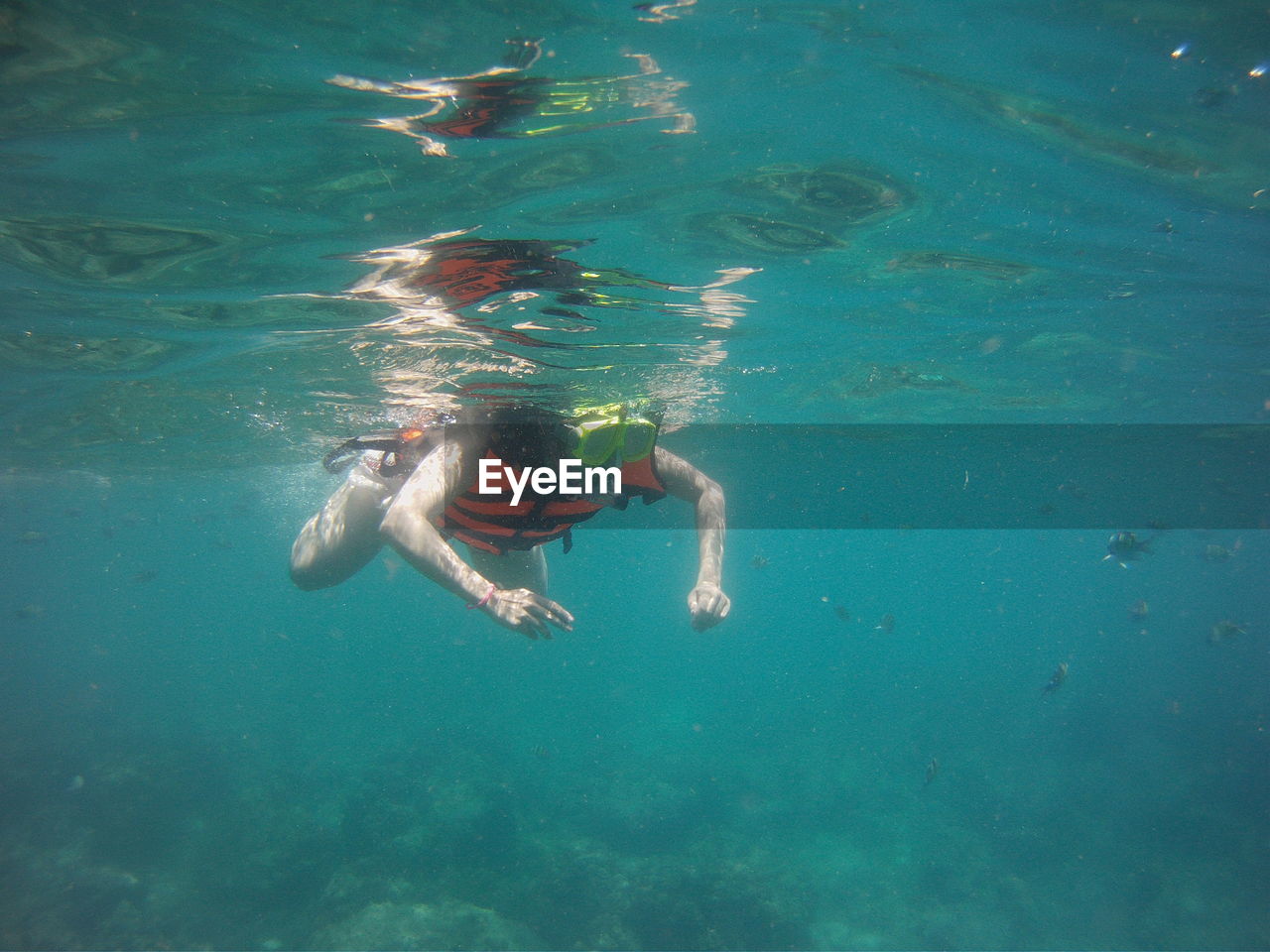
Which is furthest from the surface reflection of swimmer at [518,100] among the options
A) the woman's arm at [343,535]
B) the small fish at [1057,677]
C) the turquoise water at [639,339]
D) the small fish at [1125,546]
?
the small fish at [1057,677]

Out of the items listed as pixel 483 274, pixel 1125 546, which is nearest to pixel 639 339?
pixel 483 274

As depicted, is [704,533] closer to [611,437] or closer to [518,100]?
[611,437]

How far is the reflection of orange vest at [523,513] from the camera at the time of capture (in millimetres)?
5258

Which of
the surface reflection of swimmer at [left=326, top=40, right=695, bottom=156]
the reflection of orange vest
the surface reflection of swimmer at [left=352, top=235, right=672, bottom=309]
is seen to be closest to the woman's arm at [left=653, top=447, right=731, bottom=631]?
the reflection of orange vest

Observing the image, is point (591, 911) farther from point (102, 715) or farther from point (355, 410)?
point (102, 715)

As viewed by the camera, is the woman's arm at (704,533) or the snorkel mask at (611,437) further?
the snorkel mask at (611,437)

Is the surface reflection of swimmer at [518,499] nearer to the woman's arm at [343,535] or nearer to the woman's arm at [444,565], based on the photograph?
the woman's arm at [444,565]

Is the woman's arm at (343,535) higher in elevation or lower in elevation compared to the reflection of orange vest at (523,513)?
lower

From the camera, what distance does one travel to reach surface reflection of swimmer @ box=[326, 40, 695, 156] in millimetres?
4645

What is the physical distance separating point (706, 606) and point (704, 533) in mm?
1286

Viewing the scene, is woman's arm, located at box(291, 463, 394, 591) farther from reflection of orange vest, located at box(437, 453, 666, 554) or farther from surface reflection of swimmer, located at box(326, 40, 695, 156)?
surface reflection of swimmer, located at box(326, 40, 695, 156)

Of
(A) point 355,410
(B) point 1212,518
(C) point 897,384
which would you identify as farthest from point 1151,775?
(A) point 355,410

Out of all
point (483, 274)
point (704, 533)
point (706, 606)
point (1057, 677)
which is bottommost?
point (1057, 677)

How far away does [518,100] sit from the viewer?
492 cm
